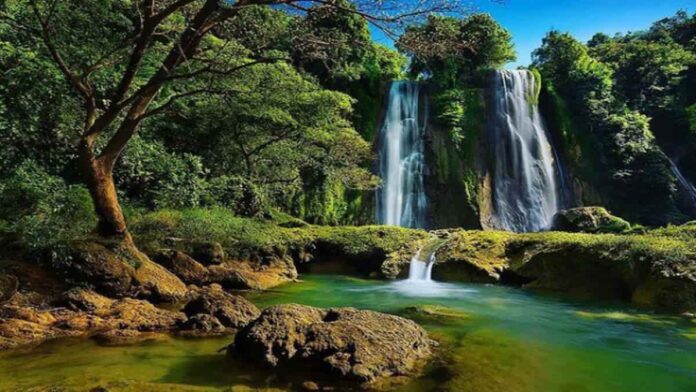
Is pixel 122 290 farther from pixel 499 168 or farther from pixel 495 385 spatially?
pixel 499 168

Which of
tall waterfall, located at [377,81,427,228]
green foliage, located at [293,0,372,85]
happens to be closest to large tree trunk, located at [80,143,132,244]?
green foliage, located at [293,0,372,85]

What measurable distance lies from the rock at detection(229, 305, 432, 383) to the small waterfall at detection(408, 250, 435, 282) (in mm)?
9364

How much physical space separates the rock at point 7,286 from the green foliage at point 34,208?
649 millimetres

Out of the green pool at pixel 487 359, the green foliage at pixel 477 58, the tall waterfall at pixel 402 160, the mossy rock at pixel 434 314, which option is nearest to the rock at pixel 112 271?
the green pool at pixel 487 359

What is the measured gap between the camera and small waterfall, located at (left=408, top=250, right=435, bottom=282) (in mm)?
15055

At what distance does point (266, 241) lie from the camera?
14.0m

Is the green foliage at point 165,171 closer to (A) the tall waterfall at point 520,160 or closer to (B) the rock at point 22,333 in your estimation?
(B) the rock at point 22,333

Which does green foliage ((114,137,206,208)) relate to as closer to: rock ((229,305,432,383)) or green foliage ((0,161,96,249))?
green foliage ((0,161,96,249))

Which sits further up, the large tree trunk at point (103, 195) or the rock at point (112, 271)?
the large tree trunk at point (103, 195)

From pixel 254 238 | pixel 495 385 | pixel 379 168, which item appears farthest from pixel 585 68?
pixel 495 385

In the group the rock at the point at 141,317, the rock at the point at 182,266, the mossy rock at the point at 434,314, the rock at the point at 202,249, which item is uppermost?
the rock at the point at 202,249

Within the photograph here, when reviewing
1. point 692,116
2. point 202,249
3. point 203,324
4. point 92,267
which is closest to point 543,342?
point 203,324

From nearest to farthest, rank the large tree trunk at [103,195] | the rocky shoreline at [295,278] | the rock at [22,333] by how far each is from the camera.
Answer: the rocky shoreline at [295,278], the rock at [22,333], the large tree trunk at [103,195]

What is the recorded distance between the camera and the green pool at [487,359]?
462 cm
